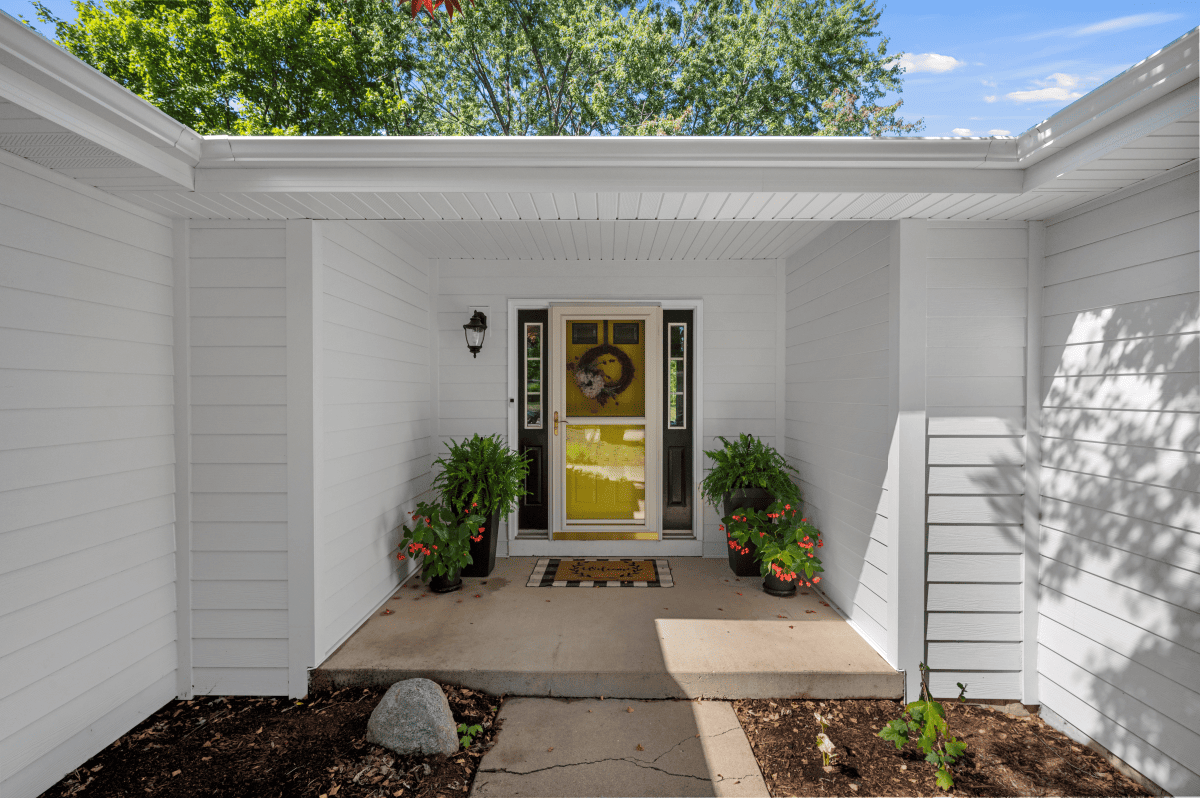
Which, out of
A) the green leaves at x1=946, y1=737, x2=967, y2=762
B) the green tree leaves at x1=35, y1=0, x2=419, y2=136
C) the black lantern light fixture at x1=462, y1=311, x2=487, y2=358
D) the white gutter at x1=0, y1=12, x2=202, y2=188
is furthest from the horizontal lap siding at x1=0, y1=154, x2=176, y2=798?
the green tree leaves at x1=35, y1=0, x2=419, y2=136

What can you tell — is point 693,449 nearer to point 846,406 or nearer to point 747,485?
point 747,485

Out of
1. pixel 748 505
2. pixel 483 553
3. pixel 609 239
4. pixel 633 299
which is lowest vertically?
pixel 483 553

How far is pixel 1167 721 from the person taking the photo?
205cm

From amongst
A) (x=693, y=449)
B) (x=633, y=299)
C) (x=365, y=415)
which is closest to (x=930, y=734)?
(x=693, y=449)

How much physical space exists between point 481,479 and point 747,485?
5.89 ft

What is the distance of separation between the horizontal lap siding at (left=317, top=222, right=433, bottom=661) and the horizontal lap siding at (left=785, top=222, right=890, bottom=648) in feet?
→ 8.71

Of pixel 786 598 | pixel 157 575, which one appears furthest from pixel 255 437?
pixel 786 598

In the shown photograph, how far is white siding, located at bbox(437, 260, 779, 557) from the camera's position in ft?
14.4

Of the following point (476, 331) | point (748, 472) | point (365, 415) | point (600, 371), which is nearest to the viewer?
point (365, 415)

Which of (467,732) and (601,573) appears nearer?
(467,732)

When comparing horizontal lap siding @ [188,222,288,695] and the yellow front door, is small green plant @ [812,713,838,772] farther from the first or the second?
horizontal lap siding @ [188,222,288,695]

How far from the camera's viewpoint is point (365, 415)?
125 inches

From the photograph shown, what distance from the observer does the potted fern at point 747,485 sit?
3.87 meters

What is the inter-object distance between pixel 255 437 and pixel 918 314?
123 inches
